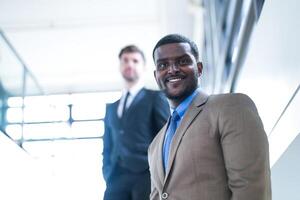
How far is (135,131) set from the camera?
1831mm

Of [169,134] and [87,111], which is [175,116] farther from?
[87,111]

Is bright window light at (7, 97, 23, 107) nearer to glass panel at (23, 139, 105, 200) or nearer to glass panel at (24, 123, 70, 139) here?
glass panel at (23, 139, 105, 200)

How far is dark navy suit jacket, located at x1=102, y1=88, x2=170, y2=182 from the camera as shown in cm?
177

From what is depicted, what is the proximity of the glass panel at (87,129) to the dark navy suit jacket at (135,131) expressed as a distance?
536 centimetres

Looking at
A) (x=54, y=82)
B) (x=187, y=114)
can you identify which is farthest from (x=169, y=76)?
(x=54, y=82)

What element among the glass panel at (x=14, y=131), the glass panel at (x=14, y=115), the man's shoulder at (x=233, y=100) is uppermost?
the man's shoulder at (x=233, y=100)

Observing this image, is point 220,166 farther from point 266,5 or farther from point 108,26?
point 108,26

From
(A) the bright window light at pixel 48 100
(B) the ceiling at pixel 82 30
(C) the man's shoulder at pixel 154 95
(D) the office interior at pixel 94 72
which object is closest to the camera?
(D) the office interior at pixel 94 72

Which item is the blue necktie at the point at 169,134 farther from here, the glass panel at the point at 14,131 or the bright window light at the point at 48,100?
the bright window light at the point at 48,100

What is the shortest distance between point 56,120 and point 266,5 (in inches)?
210

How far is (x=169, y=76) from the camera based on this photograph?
3.86 ft

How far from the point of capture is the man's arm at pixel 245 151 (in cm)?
94

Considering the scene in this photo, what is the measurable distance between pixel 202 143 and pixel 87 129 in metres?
6.44

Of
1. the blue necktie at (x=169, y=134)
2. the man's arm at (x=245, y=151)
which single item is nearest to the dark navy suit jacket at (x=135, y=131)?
the blue necktie at (x=169, y=134)
